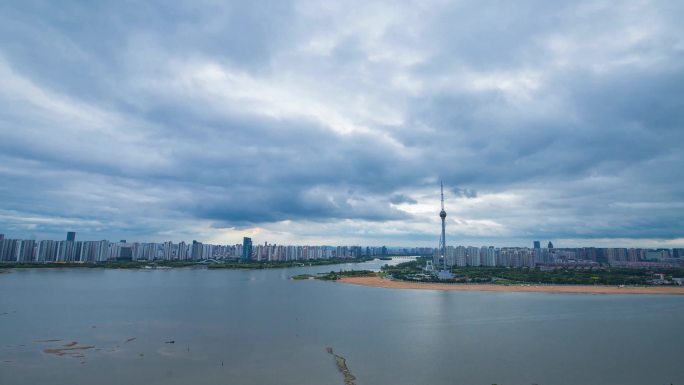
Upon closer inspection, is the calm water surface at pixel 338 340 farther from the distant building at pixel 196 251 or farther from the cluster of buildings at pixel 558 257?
the distant building at pixel 196 251

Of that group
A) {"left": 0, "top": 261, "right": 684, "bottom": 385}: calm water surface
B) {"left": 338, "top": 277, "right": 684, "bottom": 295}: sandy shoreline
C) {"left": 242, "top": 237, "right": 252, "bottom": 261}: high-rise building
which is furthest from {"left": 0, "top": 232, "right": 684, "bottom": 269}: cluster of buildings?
{"left": 0, "top": 261, "right": 684, "bottom": 385}: calm water surface

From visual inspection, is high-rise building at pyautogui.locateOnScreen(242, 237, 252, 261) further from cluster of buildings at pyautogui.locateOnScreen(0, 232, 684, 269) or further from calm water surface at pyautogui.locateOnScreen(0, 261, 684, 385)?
calm water surface at pyautogui.locateOnScreen(0, 261, 684, 385)

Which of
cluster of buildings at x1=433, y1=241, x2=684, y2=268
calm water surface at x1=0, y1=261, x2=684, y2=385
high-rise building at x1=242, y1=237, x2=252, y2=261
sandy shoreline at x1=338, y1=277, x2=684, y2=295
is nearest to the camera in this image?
calm water surface at x1=0, y1=261, x2=684, y2=385

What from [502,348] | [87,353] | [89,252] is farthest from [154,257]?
[502,348]

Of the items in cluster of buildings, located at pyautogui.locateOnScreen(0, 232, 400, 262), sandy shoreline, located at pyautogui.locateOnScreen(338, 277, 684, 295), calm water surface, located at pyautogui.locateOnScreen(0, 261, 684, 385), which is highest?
cluster of buildings, located at pyautogui.locateOnScreen(0, 232, 400, 262)

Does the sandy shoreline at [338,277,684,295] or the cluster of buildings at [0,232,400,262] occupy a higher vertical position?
the cluster of buildings at [0,232,400,262]

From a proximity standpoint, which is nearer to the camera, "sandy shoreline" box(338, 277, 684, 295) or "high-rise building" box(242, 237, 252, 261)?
"sandy shoreline" box(338, 277, 684, 295)

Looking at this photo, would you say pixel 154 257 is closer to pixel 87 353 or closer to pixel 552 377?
pixel 87 353

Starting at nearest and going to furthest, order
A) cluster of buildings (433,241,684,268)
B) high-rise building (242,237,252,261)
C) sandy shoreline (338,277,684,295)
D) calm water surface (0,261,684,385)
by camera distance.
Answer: calm water surface (0,261,684,385) → sandy shoreline (338,277,684,295) → cluster of buildings (433,241,684,268) → high-rise building (242,237,252,261)
